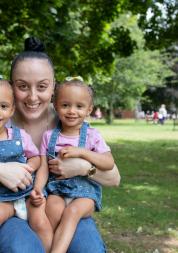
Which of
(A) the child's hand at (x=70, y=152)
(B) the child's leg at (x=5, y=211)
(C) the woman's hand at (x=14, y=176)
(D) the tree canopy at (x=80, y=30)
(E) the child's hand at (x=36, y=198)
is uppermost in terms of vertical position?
(D) the tree canopy at (x=80, y=30)

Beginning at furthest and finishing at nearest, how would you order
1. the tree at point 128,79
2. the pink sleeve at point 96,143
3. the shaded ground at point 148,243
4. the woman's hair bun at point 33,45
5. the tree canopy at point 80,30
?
the tree at point 128,79
the tree canopy at point 80,30
the shaded ground at point 148,243
the woman's hair bun at point 33,45
the pink sleeve at point 96,143

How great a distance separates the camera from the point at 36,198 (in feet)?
9.63

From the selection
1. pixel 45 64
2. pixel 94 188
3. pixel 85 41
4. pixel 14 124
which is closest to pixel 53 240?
pixel 94 188

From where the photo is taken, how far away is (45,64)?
3.26m

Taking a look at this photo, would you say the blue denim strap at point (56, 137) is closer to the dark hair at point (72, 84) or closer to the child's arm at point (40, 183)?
the child's arm at point (40, 183)

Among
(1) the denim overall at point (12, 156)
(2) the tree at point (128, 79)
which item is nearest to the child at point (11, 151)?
(1) the denim overall at point (12, 156)

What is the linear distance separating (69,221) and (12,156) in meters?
0.49

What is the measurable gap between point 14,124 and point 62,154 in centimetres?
45

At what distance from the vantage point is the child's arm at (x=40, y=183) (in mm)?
2945

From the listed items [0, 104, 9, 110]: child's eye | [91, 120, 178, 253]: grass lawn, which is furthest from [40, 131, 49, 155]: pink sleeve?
[91, 120, 178, 253]: grass lawn

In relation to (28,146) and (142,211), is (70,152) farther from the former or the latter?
(142,211)

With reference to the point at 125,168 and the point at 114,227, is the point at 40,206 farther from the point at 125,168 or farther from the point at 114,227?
the point at 125,168

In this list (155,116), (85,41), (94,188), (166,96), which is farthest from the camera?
(166,96)

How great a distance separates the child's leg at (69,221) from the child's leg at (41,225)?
0.04 m
